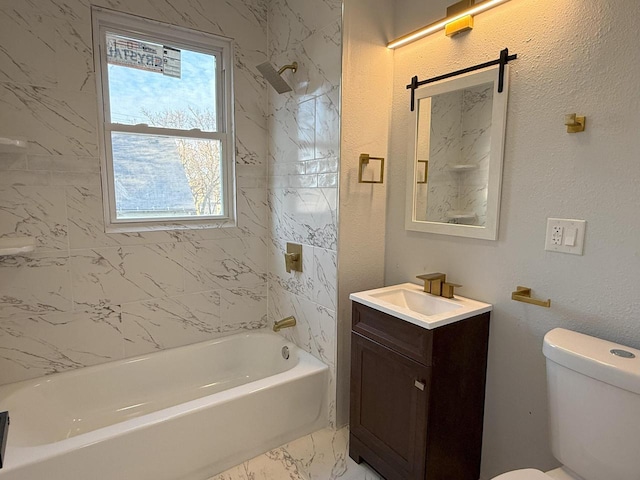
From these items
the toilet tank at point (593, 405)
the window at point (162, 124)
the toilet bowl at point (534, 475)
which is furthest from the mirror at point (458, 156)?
the window at point (162, 124)

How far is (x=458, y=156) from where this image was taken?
1789 millimetres

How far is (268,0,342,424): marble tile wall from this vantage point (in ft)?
6.61

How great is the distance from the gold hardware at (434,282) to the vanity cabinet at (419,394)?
240 millimetres

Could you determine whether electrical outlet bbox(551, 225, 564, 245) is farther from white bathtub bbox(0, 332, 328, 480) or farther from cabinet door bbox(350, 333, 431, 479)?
white bathtub bbox(0, 332, 328, 480)

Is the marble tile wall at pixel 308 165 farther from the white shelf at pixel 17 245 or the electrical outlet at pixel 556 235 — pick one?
the white shelf at pixel 17 245

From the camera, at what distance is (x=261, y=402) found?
1896 millimetres

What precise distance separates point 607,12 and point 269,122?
5.97ft

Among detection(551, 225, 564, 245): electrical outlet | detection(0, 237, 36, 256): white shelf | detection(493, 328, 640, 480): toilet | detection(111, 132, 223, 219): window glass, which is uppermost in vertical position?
detection(111, 132, 223, 219): window glass

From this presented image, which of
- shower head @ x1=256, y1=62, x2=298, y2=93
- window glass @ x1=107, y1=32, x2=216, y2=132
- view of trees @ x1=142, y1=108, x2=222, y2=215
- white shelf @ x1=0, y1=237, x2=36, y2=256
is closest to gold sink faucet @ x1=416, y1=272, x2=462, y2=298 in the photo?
shower head @ x1=256, y1=62, x2=298, y2=93

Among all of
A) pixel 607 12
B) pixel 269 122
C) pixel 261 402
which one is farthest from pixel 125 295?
pixel 607 12

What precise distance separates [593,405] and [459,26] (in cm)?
156

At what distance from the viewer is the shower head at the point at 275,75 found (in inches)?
82.4

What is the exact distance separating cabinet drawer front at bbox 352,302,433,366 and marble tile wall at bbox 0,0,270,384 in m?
0.36

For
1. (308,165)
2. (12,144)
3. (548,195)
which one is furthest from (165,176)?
(548,195)
